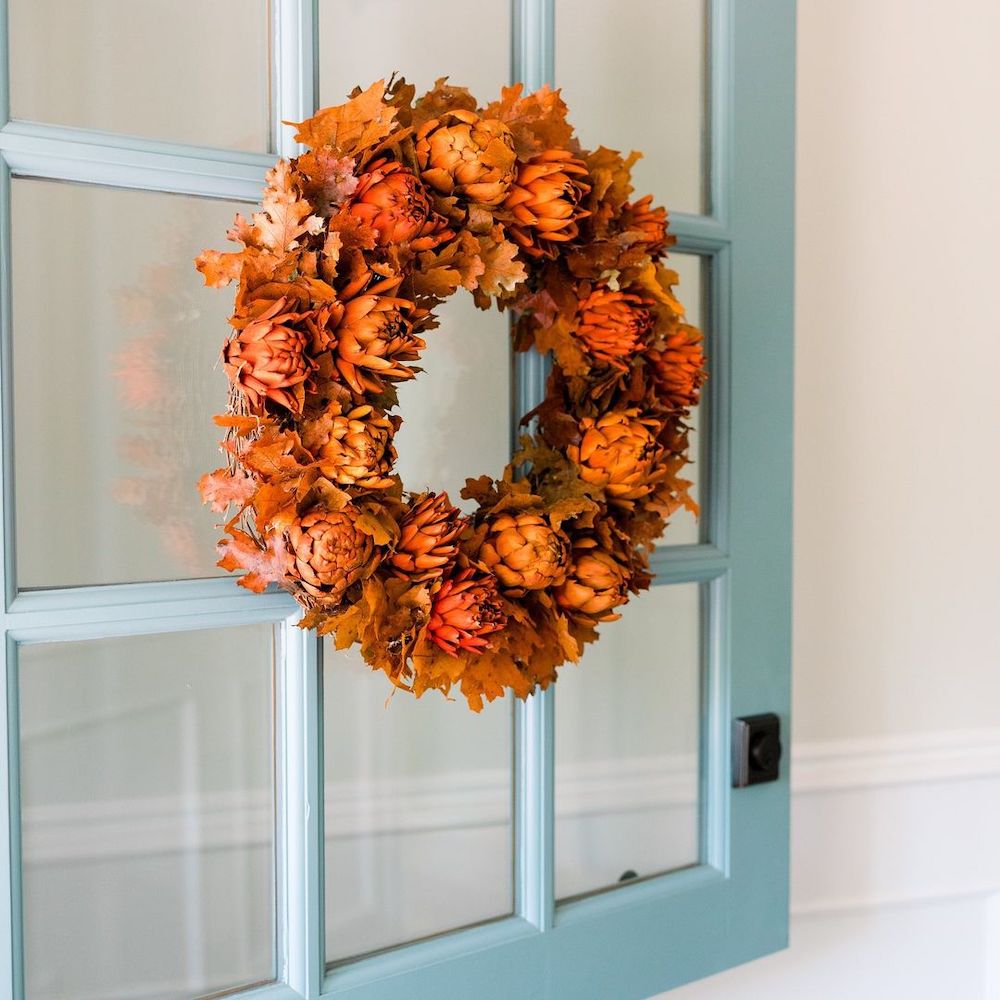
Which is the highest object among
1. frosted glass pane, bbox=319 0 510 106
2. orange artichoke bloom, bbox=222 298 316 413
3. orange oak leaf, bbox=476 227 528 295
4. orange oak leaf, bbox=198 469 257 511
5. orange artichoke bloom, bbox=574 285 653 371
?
frosted glass pane, bbox=319 0 510 106

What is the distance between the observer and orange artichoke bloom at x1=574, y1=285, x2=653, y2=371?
0.84 meters

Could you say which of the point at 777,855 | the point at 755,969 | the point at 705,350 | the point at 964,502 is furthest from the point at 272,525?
the point at 964,502

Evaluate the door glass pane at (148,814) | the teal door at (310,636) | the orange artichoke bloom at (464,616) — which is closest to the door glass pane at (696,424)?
the teal door at (310,636)

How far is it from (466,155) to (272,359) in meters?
0.22

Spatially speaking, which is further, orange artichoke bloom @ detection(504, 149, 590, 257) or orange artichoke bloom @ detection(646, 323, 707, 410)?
orange artichoke bloom @ detection(646, 323, 707, 410)

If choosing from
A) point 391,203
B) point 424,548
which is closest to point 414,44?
point 391,203

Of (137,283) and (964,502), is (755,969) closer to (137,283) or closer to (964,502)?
(964,502)

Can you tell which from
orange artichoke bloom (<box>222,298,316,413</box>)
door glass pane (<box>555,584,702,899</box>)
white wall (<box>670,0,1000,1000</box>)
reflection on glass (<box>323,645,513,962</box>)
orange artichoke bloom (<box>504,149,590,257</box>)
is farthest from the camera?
white wall (<box>670,0,1000,1000</box>)

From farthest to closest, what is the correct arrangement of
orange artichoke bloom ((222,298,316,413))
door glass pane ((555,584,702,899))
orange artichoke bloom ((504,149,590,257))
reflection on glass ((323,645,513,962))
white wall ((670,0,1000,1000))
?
white wall ((670,0,1000,1000))
door glass pane ((555,584,702,899))
reflection on glass ((323,645,513,962))
orange artichoke bloom ((504,149,590,257))
orange artichoke bloom ((222,298,316,413))

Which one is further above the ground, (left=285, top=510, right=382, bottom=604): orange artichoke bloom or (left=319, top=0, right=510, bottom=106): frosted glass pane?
(left=319, top=0, right=510, bottom=106): frosted glass pane

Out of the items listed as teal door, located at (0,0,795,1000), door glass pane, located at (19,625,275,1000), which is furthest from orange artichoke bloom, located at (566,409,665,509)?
door glass pane, located at (19,625,275,1000)

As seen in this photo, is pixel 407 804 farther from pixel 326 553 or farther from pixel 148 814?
pixel 326 553

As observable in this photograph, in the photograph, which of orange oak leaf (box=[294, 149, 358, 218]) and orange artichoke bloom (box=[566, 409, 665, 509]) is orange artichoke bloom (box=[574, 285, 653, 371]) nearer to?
orange artichoke bloom (box=[566, 409, 665, 509])

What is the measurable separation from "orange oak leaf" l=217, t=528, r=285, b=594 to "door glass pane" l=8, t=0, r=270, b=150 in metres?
0.34
